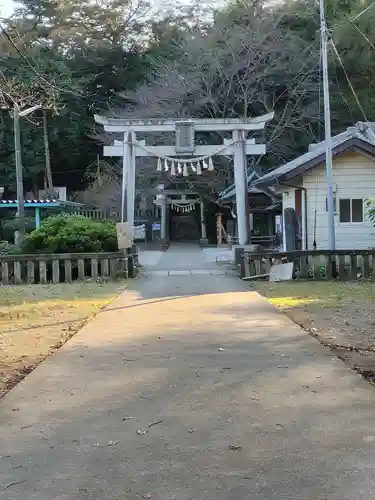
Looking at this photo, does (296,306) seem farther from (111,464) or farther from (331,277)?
(111,464)

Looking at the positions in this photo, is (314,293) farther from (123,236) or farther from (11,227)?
(11,227)

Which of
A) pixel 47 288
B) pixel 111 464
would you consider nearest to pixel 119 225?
pixel 47 288

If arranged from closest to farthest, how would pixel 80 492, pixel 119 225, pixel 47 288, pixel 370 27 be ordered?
pixel 80 492
pixel 47 288
pixel 119 225
pixel 370 27

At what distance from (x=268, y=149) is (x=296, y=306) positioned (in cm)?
2622

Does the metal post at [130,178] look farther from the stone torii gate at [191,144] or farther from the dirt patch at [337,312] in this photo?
the dirt patch at [337,312]

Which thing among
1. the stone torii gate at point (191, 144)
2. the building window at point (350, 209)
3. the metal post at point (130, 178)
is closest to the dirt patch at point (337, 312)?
the building window at point (350, 209)

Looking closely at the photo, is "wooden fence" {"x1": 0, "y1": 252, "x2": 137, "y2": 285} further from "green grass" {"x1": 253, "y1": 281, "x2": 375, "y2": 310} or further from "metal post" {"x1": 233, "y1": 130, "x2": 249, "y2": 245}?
"metal post" {"x1": 233, "y1": 130, "x2": 249, "y2": 245}

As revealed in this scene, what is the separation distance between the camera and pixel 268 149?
35.7 m

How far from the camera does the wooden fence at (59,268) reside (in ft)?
52.8

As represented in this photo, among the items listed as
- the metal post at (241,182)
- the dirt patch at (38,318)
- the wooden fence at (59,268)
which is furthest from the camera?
the metal post at (241,182)

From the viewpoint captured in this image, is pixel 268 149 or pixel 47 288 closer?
pixel 47 288

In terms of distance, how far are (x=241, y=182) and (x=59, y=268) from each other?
7.14 m

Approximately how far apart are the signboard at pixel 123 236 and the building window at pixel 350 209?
6.94m

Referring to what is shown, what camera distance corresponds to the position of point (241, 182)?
802 inches
